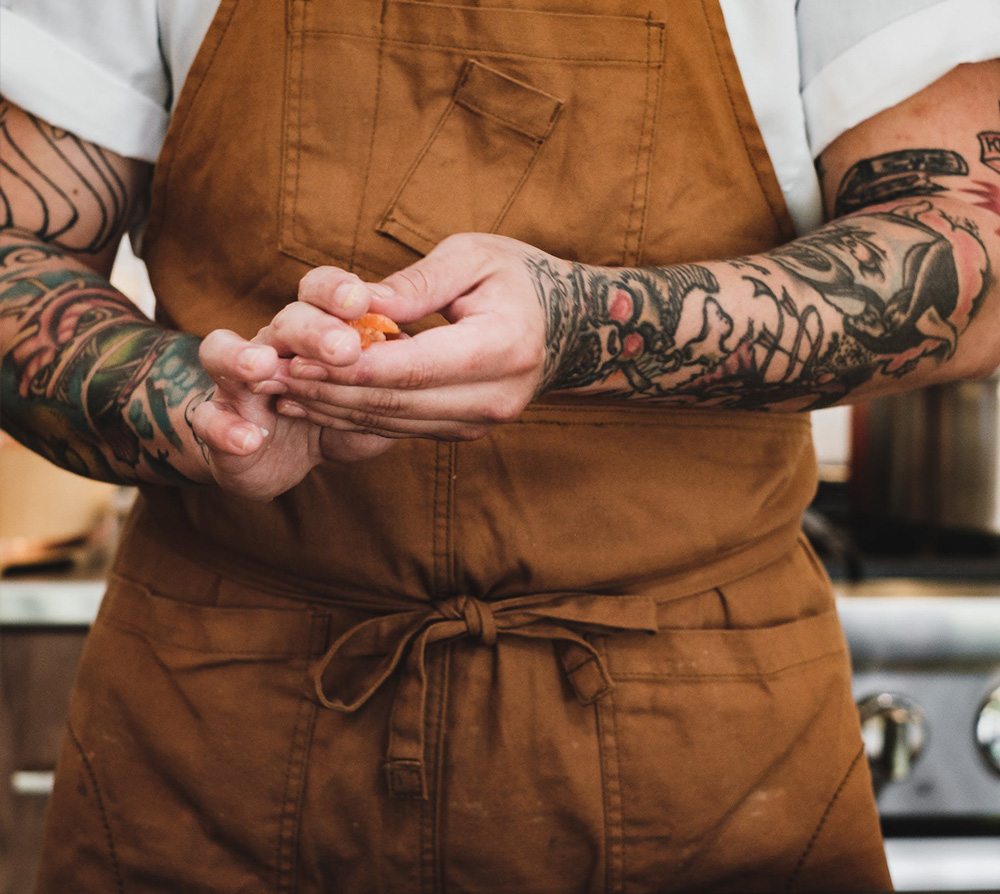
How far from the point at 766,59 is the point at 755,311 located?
0.75 ft

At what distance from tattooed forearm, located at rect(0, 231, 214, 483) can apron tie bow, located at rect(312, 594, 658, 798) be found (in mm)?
202

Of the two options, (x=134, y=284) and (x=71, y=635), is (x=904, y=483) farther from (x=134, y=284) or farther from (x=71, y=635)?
(x=134, y=284)

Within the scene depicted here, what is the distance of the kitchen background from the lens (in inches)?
51.3

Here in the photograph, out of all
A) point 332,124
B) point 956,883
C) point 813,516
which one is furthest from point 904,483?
point 332,124

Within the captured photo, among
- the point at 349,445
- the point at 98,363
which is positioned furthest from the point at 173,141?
the point at 349,445

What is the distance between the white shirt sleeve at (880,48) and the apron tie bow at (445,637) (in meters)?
0.41

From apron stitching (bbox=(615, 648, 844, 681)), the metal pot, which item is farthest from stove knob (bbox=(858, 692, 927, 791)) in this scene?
apron stitching (bbox=(615, 648, 844, 681))

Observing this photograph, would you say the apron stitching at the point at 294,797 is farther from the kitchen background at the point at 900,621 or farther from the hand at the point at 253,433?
the kitchen background at the point at 900,621

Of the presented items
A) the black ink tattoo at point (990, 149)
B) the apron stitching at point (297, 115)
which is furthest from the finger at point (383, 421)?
the black ink tattoo at point (990, 149)

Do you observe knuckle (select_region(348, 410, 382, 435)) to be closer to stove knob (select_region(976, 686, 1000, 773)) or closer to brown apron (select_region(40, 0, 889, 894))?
→ brown apron (select_region(40, 0, 889, 894))

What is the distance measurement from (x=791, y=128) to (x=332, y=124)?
36 centimetres

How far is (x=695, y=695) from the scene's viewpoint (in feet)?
2.77

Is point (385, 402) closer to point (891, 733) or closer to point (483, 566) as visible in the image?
point (483, 566)

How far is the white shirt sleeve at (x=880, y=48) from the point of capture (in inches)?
30.9
